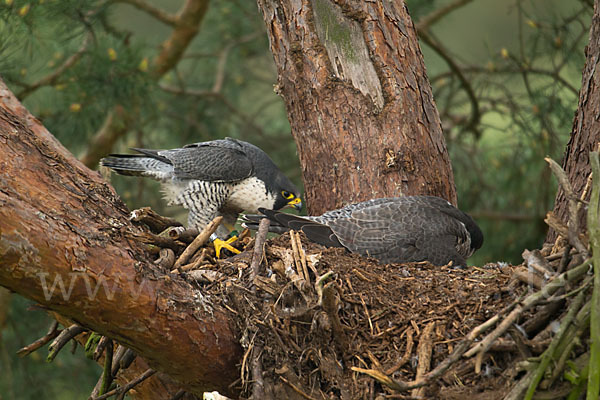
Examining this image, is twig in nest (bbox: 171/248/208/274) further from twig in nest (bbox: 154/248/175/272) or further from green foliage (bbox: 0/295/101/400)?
green foliage (bbox: 0/295/101/400)

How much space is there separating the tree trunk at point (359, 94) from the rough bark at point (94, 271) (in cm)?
142

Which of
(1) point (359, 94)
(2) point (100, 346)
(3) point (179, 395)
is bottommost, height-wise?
(3) point (179, 395)

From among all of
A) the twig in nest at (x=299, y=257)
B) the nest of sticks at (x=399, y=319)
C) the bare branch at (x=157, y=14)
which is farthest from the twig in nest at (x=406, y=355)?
the bare branch at (x=157, y=14)

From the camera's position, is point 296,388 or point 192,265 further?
point 192,265

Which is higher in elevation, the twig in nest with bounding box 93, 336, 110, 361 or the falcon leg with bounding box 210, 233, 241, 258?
the falcon leg with bounding box 210, 233, 241, 258

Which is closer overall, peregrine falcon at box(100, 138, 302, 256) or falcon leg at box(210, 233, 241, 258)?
falcon leg at box(210, 233, 241, 258)

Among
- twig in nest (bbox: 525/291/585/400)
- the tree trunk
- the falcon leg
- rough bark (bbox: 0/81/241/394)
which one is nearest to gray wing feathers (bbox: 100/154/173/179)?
the tree trunk

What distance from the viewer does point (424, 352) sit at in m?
2.26

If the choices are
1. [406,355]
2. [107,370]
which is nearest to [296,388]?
[406,355]

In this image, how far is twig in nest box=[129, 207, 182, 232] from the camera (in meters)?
2.79

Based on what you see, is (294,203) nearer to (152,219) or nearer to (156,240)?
(152,219)

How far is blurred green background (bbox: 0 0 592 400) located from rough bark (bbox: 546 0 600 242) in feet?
6.32

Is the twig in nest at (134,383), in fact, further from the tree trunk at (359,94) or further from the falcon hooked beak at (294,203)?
the falcon hooked beak at (294,203)

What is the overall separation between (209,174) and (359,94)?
47.5 inches
